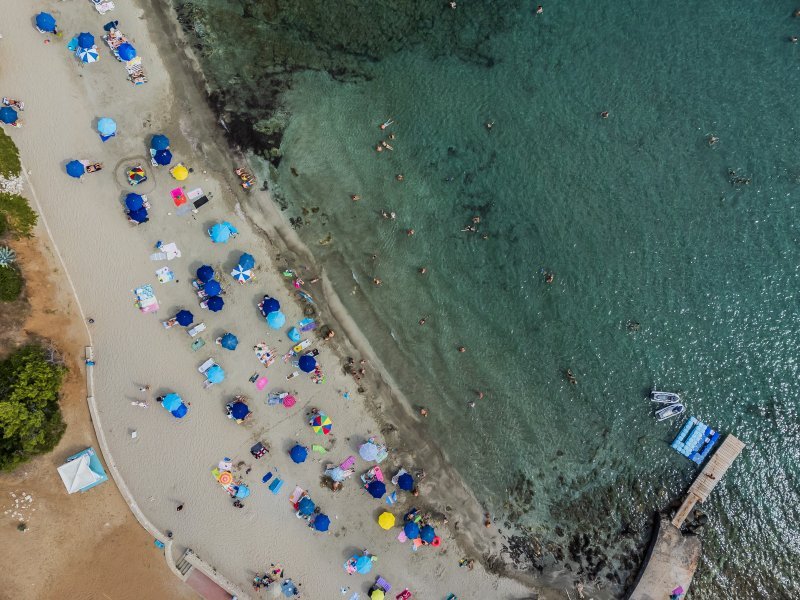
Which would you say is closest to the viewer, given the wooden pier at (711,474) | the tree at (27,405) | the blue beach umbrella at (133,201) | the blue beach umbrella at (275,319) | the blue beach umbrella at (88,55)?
the tree at (27,405)

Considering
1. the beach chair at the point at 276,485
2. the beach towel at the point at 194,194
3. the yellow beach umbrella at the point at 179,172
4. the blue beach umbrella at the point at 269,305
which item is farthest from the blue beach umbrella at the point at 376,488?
the yellow beach umbrella at the point at 179,172

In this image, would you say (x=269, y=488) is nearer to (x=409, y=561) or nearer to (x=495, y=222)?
(x=409, y=561)

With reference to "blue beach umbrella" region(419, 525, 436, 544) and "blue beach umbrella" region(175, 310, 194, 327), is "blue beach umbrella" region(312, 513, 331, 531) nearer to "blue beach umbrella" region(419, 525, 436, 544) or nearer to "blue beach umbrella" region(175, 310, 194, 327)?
"blue beach umbrella" region(419, 525, 436, 544)

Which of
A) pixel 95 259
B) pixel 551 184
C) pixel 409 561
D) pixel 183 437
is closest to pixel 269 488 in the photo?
pixel 183 437

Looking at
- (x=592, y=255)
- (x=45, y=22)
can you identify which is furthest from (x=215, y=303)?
(x=592, y=255)

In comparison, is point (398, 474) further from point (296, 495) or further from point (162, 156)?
point (162, 156)

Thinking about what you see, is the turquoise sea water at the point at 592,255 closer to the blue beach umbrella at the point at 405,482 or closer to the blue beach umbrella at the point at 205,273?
the blue beach umbrella at the point at 405,482
